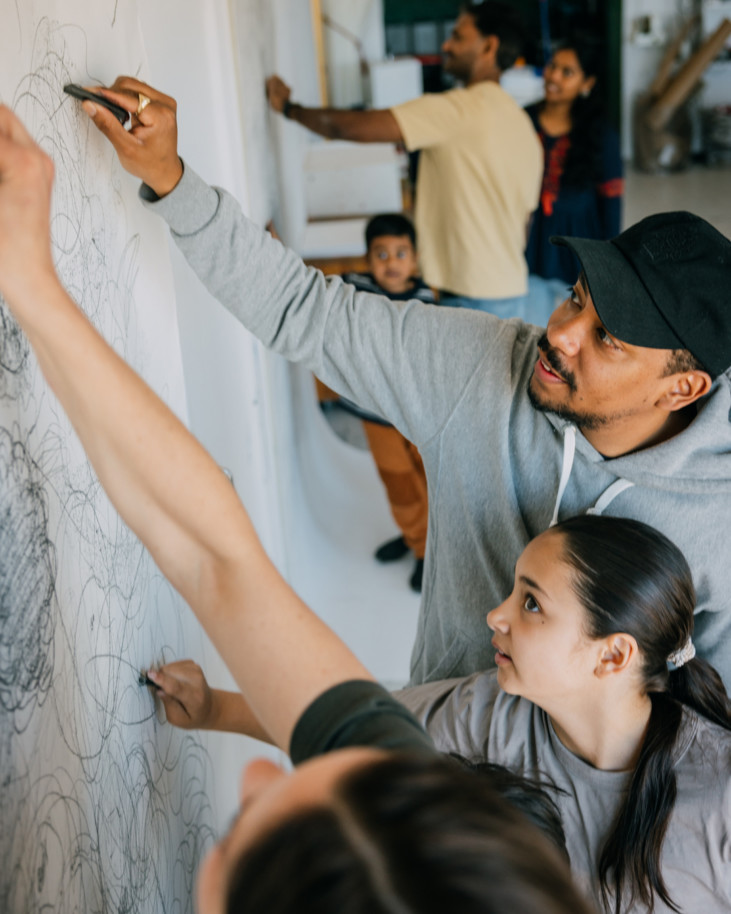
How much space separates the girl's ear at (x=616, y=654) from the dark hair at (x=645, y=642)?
0.01m

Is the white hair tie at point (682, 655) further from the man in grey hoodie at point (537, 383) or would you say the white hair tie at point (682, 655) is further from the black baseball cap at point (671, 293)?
the black baseball cap at point (671, 293)

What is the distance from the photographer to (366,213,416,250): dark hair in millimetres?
2969

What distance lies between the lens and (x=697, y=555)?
4.40 ft

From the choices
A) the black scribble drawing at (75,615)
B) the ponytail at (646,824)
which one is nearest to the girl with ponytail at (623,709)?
the ponytail at (646,824)

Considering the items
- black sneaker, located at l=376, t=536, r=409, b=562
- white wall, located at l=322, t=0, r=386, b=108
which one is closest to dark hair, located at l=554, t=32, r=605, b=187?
black sneaker, located at l=376, t=536, r=409, b=562

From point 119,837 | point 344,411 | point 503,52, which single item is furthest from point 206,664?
point 344,411

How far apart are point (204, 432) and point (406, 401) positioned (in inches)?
17.2

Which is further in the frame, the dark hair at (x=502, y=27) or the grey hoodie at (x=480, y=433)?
the dark hair at (x=502, y=27)

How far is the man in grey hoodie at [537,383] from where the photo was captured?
4.18 feet

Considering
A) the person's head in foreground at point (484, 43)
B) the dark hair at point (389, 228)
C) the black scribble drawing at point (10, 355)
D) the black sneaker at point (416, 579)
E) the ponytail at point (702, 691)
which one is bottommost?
the black sneaker at point (416, 579)

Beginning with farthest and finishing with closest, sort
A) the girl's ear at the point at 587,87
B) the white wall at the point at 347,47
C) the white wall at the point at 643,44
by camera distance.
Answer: the white wall at the point at 643,44, the white wall at the point at 347,47, the girl's ear at the point at 587,87

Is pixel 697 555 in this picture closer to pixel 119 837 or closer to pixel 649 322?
pixel 649 322

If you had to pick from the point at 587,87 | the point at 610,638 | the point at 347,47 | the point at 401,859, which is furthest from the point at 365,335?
the point at 347,47

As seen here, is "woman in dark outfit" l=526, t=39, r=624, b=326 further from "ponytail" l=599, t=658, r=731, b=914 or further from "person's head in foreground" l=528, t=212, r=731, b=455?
"ponytail" l=599, t=658, r=731, b=914
